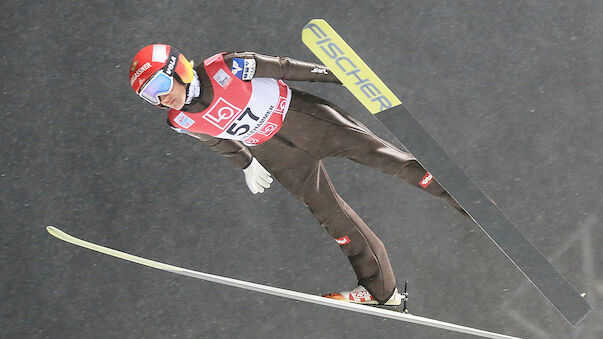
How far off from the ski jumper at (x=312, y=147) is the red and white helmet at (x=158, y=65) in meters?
0.12

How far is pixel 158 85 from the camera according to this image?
9.02ft

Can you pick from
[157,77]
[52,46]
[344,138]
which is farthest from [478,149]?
[52,46]

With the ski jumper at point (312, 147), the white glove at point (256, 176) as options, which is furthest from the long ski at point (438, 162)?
the white glove at point (256, 176)

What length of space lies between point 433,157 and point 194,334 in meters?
1.69

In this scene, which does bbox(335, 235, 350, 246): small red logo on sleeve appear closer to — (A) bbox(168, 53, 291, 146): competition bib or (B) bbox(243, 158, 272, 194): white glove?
(B) bbox(243, 158, 272, 194): white glove

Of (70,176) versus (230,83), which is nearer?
(230,83)

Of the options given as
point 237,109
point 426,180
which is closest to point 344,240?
point 426,180

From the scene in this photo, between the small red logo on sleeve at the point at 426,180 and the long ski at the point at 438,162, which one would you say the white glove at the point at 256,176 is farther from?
the long ski at the point at 438,162

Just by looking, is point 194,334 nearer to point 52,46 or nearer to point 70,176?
point 70,176

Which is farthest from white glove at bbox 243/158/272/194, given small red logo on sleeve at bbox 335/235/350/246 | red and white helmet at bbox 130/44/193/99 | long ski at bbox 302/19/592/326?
long ski at bbox 302/19/592/326

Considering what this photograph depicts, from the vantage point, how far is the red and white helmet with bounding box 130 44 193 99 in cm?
274

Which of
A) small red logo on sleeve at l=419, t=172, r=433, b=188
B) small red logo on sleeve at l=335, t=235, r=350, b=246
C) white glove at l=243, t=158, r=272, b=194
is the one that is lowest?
small red logo on sleeve at l=335, t=235, r=350, b=246

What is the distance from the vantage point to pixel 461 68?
371 cm

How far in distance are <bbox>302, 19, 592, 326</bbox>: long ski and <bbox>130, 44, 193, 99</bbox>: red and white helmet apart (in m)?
0.47
